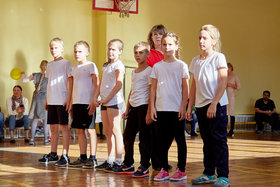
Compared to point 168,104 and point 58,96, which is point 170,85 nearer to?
point 168,104

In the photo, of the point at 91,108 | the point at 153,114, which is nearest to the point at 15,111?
the point at 91,108

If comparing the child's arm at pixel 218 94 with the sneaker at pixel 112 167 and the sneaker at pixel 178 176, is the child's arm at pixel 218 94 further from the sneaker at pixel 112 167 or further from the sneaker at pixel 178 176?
the sneaker at pixel 112 167

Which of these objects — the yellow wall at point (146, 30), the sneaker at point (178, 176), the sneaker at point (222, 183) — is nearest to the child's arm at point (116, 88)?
the sneaker at point (178, 176)

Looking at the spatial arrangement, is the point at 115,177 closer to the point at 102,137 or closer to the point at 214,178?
the point at 214,178

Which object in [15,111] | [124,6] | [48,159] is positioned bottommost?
[48,159]

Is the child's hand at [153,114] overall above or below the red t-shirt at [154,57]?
below

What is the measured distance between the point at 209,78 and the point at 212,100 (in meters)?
0.18

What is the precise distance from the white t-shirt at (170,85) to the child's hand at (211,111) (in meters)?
0.39

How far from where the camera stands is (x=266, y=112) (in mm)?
10742

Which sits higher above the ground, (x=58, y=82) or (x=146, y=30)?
(x=146, y=30)

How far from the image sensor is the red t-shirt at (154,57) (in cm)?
448

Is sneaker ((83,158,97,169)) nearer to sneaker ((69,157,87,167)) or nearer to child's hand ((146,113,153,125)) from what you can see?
sneaker ((69,157,87,167))

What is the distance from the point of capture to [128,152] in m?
4.43

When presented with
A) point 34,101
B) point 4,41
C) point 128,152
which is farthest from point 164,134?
point 4,41
